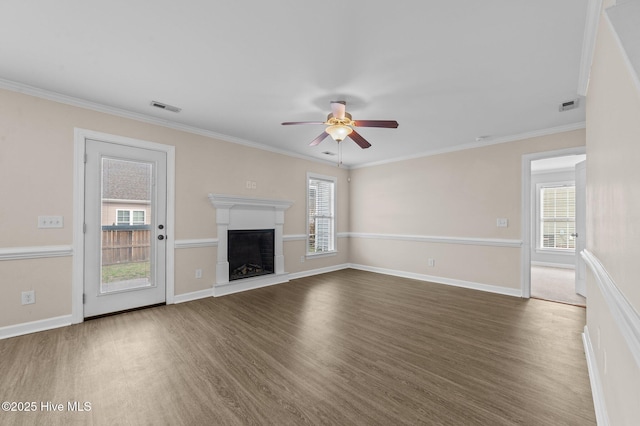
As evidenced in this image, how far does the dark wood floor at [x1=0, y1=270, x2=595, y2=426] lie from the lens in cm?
168

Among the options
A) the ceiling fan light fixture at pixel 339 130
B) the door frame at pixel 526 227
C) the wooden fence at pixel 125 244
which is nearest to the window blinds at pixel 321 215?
the ceiling fan light fixture at pixel 339 130

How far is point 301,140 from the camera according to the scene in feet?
15.0

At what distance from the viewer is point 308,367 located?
2184 mm

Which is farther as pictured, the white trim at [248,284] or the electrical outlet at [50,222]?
the white trim at [248,284]

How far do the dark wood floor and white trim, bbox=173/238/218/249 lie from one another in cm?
86

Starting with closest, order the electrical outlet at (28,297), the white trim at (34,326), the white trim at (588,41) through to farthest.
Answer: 1. the white trim at (588,41)
2. the white trim at (34,326)
3. the electrical outlet at (28,297)

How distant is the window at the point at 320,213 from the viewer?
5.85m

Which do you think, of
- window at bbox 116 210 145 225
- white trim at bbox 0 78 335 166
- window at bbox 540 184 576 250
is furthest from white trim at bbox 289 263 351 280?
window at bbox 540 184 576 250

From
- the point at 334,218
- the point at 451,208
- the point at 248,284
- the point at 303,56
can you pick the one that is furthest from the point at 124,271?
the point at 451,208

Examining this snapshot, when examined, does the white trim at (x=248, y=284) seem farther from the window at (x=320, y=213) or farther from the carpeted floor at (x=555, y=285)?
the carpeted floor at (x=555, y=285)

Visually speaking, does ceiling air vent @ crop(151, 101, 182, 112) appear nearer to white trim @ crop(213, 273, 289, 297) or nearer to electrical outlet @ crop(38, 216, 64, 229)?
electrical outlet @ crop(38, 216, 64, 229)

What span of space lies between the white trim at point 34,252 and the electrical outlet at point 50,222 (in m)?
0.23

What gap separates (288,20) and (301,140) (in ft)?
8.87

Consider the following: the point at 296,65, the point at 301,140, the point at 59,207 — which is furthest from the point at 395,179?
the point at 59,207
